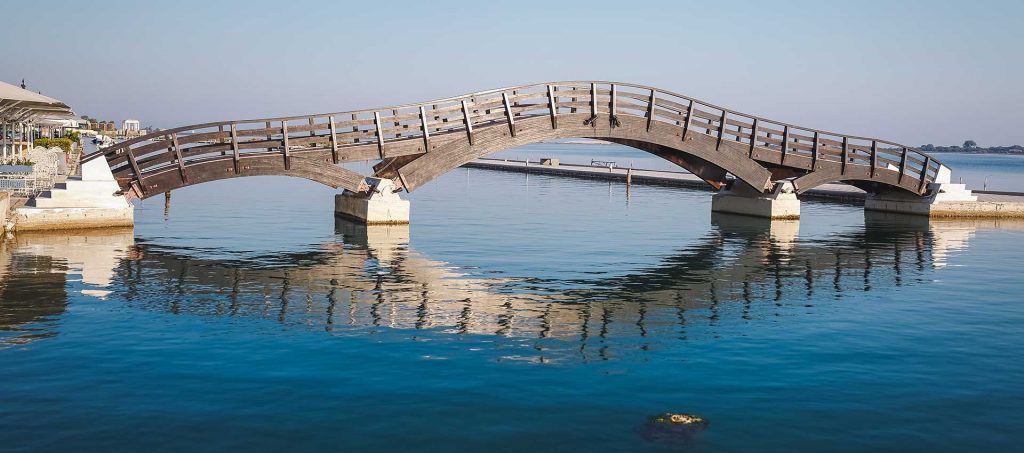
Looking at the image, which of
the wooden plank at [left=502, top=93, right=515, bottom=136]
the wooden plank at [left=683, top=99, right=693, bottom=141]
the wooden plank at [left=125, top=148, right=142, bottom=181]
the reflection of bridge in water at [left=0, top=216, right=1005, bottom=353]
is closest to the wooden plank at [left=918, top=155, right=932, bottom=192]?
the wooden plank at [left=683, top=99, right=693, bottom=141]

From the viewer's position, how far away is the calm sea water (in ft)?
35.0

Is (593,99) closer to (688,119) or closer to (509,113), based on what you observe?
(509,113)

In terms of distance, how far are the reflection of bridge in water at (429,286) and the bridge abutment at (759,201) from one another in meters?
8.65

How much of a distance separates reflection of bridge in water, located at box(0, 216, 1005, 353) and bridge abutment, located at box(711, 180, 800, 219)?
28.4 feet

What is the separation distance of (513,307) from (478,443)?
8.16 m

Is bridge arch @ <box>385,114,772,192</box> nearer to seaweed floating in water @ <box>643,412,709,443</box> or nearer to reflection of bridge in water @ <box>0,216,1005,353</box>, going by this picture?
reflection of bridge in water @ <box>0,216,1005,353</box>

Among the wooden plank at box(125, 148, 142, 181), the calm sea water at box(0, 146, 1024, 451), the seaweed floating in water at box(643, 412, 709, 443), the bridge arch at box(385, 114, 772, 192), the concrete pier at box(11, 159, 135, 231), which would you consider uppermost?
the bridge arch at box(385, 114, 772, 192)

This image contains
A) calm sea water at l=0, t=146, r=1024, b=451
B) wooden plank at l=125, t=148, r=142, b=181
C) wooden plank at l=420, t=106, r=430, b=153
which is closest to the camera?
calm sea water at l=0, t=146, r=1024, b=451

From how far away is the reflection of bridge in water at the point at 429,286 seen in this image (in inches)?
668

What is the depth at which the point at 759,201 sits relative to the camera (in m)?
39.8

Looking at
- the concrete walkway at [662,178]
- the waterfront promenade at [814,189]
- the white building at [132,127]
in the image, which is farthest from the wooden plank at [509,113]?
the white building at [132,127]

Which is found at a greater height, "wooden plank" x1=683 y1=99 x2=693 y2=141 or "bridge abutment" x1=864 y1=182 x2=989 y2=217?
"wooden plank" x1=683 y1=99 x2=693 y2=141

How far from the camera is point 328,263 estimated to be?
79.5 ft

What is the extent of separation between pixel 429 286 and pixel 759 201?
74.3 ft
